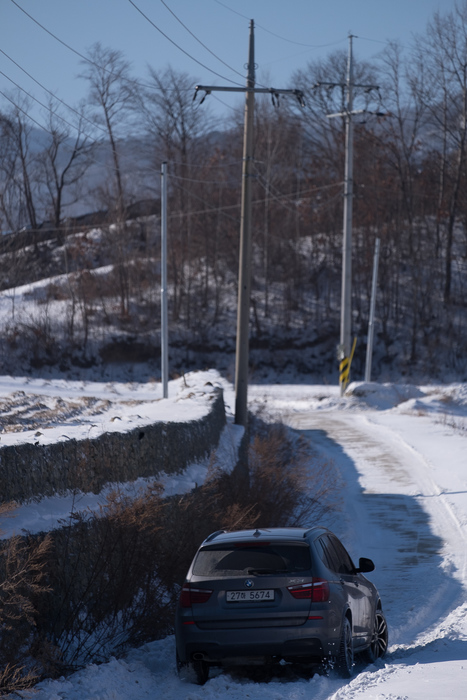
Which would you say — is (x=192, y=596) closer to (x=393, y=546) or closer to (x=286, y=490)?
(x=393, y=546)

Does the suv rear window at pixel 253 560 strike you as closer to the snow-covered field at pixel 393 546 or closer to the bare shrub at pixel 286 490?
the snow-covered field at pixel 393 546

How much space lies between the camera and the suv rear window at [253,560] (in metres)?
7.32

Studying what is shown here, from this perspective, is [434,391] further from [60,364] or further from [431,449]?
[60,364]

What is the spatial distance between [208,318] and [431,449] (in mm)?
35797

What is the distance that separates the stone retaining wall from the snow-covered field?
2.11m

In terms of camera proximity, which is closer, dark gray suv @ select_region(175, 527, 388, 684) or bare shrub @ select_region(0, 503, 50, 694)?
bare shrub @ select_region(0, 503, 50, 694)

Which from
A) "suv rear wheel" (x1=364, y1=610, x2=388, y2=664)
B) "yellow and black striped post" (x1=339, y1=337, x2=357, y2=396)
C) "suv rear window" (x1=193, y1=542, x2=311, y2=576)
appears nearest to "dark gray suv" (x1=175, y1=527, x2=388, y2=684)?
"suv rear window" (x1=193, y1=542, x2=311, y2=576)

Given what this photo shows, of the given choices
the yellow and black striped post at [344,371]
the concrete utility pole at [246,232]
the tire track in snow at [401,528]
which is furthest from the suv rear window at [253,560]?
the yellow and black striped post at [344,371]

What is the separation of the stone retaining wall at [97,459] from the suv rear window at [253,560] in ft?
7.62

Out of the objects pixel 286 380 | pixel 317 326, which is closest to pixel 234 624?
pixel 286 380

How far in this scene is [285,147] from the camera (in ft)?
217

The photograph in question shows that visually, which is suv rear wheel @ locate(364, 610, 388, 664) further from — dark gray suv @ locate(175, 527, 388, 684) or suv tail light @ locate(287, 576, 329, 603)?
suv tail light @ locate(287, 576, 329, 603)

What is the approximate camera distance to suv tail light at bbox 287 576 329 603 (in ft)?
23.5

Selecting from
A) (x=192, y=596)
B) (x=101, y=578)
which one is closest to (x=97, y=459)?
(x=101, y=578)
